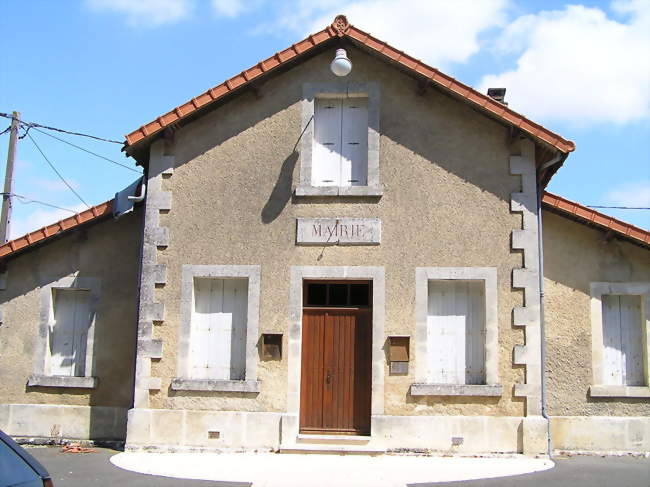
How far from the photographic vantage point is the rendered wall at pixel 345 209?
34.5ft

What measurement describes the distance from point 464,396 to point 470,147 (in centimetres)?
360

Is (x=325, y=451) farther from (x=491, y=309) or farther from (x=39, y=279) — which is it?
(x=39, y=279)

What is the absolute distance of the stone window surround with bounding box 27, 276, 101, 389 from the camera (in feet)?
37.7

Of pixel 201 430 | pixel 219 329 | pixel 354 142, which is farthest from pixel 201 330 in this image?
pixel 354 142

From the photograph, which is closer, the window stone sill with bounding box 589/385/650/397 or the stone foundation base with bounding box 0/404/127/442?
the window stone sill with bounding box 589/385/650/397

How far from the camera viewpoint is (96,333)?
11.7m

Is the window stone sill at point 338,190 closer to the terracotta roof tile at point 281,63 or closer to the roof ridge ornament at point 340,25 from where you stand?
the terracotta roof tile at point 281,63

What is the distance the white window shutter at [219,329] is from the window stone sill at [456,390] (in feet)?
8.48

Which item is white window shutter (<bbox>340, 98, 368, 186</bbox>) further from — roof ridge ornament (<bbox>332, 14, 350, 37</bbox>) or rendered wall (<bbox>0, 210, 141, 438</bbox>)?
rendered wall (<bbox>0, 210, 141, 438</bbox>)

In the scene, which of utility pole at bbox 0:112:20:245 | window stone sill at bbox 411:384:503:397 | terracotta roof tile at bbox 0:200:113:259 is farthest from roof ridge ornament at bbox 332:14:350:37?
utility pole at bbox 0:112:20:245

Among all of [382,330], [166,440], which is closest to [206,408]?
[166,440]

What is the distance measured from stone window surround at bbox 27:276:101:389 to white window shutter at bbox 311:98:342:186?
13.1 ft

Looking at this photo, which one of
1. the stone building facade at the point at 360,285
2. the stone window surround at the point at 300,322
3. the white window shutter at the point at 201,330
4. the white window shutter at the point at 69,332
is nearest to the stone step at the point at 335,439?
the stone building facade at the point at 360,285

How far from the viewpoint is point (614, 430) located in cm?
1073
